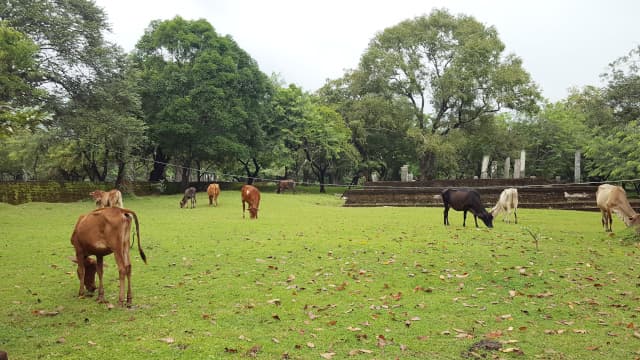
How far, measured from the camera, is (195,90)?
93.1 ft

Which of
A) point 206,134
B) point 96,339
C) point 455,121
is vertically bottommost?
point 96,339

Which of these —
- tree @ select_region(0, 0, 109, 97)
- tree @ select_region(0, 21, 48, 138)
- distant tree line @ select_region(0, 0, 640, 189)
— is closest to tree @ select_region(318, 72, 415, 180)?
distant tree line @ select_region(0, 0, 640, 189)

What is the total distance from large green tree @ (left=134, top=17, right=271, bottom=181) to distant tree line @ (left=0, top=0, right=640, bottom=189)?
0.27ft

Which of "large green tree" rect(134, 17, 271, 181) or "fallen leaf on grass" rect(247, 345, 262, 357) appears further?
"large green tree" rect(134, 17, 271, 181)

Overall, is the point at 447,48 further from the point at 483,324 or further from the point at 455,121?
the point at 483,324

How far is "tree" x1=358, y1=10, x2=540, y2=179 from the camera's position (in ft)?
109

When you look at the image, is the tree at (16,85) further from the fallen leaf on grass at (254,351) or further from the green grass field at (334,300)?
the fallen leaf on grass at (254,351)

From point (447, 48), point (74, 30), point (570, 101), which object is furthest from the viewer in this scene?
point (570, 101)

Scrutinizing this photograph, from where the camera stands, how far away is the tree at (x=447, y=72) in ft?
109

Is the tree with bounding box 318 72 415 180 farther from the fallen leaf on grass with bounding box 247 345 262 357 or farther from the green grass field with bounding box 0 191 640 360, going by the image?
the fallen leaf on grass with bounding box 247 345 262 357

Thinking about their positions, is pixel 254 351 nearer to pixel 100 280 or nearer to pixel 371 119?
pixel 100 280

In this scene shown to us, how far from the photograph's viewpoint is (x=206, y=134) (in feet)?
97.5

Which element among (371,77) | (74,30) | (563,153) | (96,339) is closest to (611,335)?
(96,339)

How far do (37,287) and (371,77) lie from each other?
3331 centimetres
